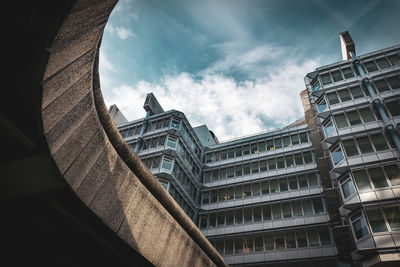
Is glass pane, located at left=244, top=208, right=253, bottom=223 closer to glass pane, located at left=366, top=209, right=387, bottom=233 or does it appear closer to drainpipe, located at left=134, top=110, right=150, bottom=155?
glass pane, located at left=366, top=209, right=387, bottom=233

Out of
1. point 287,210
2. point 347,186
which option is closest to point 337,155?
point 347,186

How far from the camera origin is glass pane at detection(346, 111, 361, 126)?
22163 mm

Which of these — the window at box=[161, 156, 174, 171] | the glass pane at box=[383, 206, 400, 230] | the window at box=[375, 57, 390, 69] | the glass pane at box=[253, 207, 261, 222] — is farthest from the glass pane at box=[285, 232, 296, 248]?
the window at box=[375, 57, 390, 69]

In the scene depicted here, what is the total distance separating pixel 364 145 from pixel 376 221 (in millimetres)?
6255

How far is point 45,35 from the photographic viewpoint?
1.69 m

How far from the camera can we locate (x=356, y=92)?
78.6ft

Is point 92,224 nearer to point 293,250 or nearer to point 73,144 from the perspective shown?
point 73,144

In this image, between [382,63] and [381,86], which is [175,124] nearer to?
[381,86]

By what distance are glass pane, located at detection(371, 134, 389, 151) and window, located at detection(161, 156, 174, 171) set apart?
703 inches

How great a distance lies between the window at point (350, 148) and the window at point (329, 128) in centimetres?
179

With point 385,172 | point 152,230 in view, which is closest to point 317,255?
point 385,172

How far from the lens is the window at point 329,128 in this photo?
22.7 m

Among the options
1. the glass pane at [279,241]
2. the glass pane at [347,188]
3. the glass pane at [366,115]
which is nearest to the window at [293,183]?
the glass pane at [279,241]

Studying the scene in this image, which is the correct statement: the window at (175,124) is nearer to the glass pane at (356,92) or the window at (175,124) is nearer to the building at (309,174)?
the building at (309,174)
